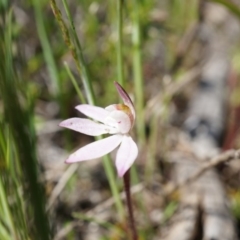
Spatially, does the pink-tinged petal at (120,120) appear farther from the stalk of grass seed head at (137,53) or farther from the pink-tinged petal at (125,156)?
the stalk of grass seed head at (137,53)

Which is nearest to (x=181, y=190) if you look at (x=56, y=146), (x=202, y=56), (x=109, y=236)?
(x=109, y=236)

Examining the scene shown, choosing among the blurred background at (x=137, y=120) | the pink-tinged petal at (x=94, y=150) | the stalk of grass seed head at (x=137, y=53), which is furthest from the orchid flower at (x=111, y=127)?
the stalk of grass seed head at (x=137, y=53)

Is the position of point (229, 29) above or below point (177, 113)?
above

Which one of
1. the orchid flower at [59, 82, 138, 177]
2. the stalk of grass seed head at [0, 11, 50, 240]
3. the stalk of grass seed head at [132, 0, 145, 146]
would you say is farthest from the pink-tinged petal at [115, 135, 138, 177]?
the stalk of grass seed head at [132, 0, 145, 146]

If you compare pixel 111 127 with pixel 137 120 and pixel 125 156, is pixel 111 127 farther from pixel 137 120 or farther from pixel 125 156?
pixel 137 120

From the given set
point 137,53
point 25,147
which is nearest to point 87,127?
point 25,147

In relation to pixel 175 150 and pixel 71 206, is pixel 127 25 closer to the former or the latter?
pixel 175 150

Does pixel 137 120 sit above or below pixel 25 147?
below
